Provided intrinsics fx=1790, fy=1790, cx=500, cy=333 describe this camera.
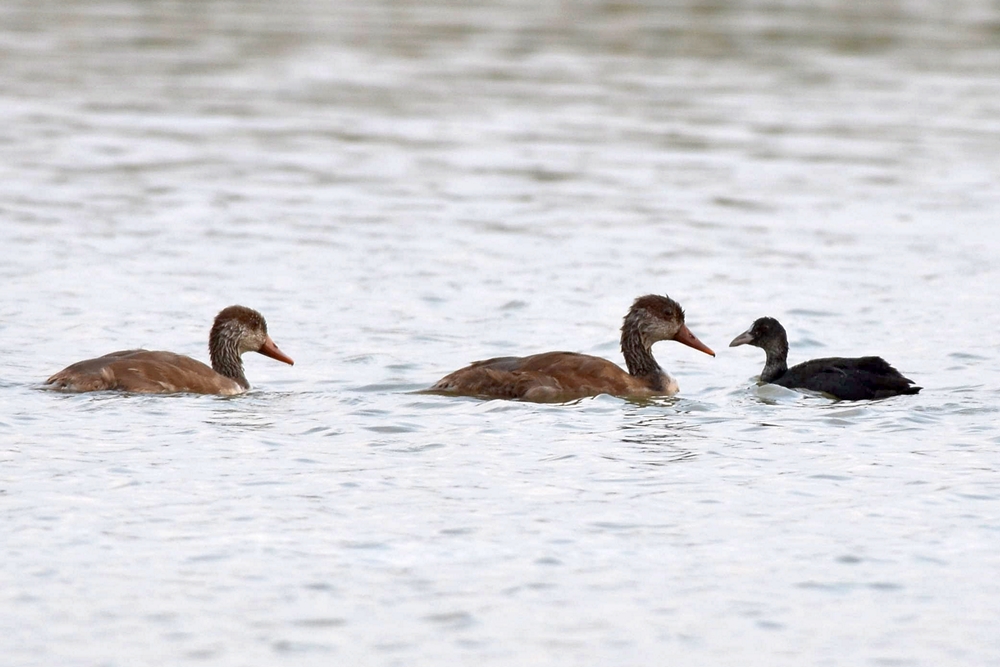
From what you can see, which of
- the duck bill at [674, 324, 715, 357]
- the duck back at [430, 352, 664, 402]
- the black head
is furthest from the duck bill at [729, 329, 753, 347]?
the duck back at [430, 352, 664, 402]

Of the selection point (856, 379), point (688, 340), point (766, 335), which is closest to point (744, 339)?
point (766, 335)

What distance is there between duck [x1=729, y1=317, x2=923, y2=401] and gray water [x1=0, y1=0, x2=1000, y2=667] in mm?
169

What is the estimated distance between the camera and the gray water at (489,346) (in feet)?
29.0

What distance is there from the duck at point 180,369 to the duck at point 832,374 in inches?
159

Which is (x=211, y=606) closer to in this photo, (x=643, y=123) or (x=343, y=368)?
(x=343, y=368)

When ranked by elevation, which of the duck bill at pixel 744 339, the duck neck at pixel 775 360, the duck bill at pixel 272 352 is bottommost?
the duck neck at pixel 775 360

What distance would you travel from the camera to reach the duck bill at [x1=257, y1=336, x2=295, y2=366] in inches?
579

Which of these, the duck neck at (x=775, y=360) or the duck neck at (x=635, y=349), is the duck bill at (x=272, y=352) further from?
the duck neck at (x=775, y=360)

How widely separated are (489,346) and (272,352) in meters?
2.34

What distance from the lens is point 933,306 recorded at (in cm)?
1823

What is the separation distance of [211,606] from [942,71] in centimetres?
3118

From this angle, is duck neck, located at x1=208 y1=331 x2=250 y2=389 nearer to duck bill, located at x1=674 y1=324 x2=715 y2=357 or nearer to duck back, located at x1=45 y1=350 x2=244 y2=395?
duck back, located at x1=45 y1=350 x2=244 y2=395

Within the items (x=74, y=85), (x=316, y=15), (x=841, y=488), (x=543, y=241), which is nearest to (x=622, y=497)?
(x=841, y=488)

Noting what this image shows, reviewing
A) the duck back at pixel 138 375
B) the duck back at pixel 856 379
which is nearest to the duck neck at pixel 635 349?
the duck back at pixel 856 379
